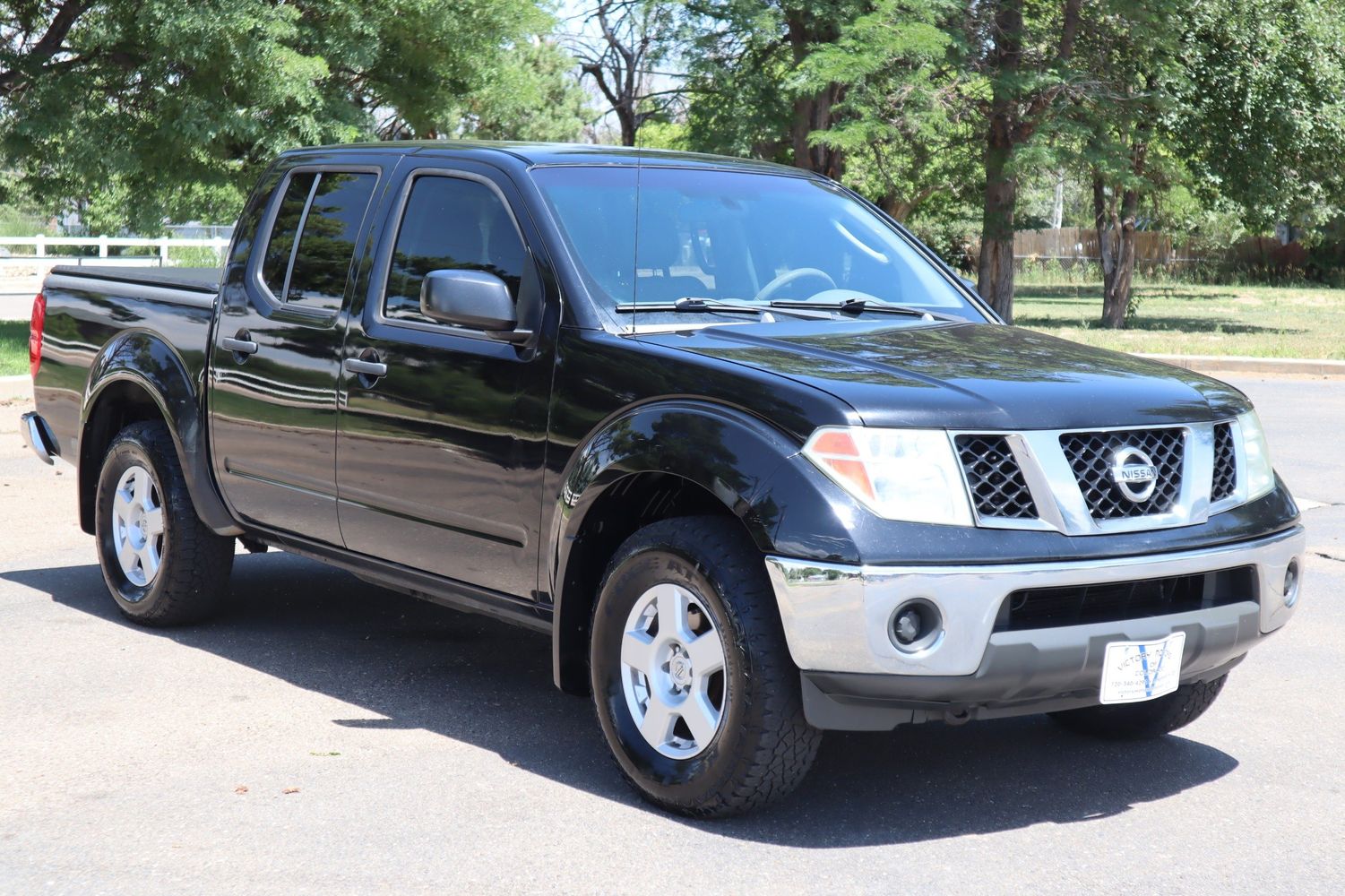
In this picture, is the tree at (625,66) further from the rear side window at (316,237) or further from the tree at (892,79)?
the rear side window at (316,237)

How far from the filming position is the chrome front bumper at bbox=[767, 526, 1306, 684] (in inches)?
152

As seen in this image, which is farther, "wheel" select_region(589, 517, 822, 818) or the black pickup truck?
"wheel" select_region(589, 517, 822, 818)

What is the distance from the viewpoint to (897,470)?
155 inches

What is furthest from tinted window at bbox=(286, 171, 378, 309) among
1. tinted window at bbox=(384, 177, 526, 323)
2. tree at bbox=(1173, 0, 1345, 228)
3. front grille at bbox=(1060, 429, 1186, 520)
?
tree at bbox=(1173, 0, 1345, 228)

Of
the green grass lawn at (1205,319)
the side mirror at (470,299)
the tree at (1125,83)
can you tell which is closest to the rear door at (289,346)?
the side mirror at (470,299)

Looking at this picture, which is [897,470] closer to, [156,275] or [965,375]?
[965,375]

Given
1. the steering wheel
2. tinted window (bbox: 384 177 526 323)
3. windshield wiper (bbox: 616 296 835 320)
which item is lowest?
windshield wiper (bbox: 616 296 835 320)

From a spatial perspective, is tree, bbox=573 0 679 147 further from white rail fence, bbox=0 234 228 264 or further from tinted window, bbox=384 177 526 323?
tinted window, bbox=384 177 526 323

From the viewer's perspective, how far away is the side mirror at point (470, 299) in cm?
472

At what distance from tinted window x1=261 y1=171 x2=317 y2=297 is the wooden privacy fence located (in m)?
47.7

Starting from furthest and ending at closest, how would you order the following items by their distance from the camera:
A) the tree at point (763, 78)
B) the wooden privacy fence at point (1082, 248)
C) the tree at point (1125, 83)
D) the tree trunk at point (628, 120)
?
the wooden privacy fence at point (1082, 248) < the tree trunk at point (628, 120) < the tree at point (1125, 83) < the tree at point (763, 78)

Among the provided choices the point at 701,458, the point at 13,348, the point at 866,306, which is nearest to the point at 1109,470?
the point at 701,458

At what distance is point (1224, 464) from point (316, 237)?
327cm

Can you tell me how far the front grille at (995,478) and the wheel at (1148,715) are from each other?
1245 millimetres
